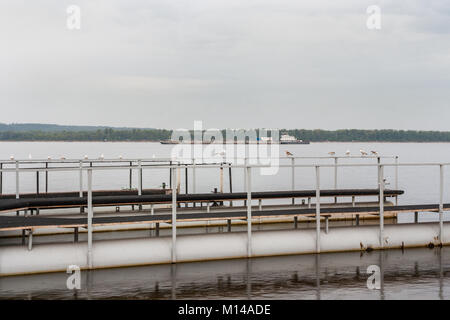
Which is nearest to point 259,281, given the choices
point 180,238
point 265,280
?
point 265,280

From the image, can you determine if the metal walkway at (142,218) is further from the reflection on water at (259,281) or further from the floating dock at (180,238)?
the reflection on water at (259,281)

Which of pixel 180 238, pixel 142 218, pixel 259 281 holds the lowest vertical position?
pixel 259 281

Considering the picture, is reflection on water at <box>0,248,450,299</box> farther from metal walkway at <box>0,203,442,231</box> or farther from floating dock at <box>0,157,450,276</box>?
metal walkway at <box>0,203,442,231</box>

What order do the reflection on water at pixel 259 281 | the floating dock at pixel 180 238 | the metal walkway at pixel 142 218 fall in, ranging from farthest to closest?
the metal walkway at pixel 142 218, the floating dock at pixel 180 238, the reflection on water at pixel 259 281

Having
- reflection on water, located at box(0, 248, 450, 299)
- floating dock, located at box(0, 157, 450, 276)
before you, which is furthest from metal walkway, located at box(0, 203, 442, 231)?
reflection on water, located at box(0, 248, 450, 299)

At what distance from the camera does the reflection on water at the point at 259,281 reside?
13984 millimetres

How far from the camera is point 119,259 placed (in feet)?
53.1

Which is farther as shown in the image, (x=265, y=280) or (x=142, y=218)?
(x=142, y=218)

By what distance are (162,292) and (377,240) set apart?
7.49m

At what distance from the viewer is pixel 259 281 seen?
15.1 m

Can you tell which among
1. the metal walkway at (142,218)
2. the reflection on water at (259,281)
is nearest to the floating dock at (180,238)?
the metal walkway at (142,218)

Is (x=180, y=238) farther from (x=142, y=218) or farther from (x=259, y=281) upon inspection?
(x=259, y=281)
